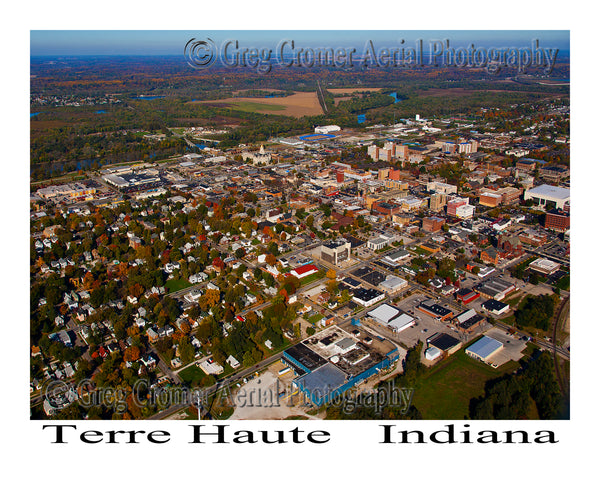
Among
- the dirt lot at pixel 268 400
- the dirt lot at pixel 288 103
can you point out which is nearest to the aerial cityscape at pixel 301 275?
the dirt lot at pixel 268 400

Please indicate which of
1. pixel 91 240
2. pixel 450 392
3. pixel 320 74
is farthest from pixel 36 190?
pixel 320 74

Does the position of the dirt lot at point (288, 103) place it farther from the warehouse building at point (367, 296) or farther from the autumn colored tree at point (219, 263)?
the warehouse building at point (367, 296)

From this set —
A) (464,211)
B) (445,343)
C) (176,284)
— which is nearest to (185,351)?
(176,284)

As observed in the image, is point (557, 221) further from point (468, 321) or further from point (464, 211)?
→ point (468, 321)

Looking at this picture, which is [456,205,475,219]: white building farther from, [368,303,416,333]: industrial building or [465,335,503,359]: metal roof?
[465,335,503,359]: metal roof

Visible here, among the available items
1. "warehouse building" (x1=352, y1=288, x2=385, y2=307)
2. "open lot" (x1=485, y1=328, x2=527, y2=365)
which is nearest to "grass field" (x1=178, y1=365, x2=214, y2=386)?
"warehouse building" (x1=352, y1=288, x2=385, y2=307)

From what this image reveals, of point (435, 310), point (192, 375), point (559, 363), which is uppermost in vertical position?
point (435, 310)

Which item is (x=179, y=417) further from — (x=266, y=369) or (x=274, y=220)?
(x=274, y=220)

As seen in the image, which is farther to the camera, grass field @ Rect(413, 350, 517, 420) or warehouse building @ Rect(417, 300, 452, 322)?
warehouse building @ Rect(417, 300, 452, 322)
